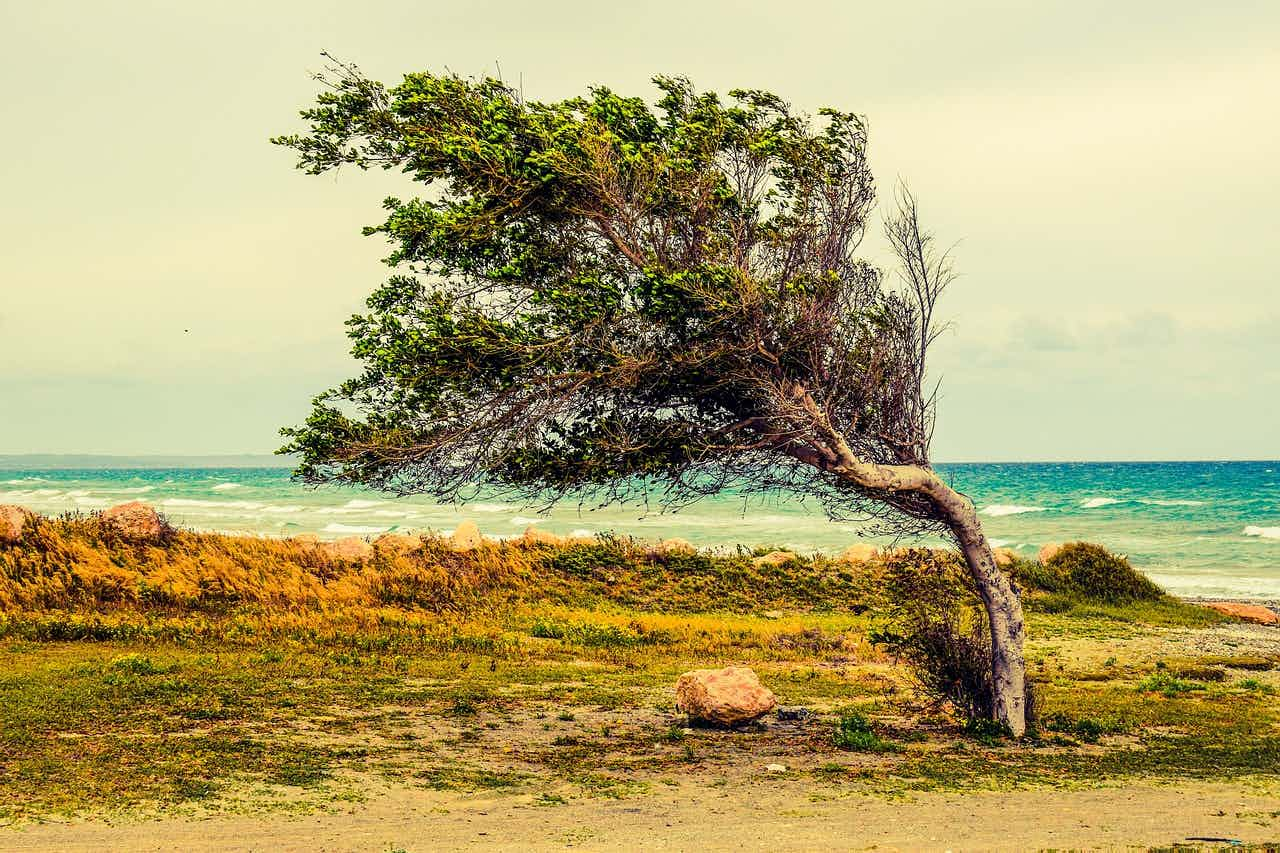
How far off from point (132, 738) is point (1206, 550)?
54.1m

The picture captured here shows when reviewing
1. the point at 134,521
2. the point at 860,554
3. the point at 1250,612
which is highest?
the point at 134,521

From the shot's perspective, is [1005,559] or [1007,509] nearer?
[1005,559]

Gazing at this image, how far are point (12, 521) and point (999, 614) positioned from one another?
2368 cm

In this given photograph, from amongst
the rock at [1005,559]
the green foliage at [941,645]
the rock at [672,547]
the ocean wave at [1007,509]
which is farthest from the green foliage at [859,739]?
the ocean wave at [1007,509]

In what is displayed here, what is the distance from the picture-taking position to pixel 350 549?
3181 cm

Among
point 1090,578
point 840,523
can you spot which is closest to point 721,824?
point 1090,578

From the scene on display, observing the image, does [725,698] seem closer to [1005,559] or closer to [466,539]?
[466,539]

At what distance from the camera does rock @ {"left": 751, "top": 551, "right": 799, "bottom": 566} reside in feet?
108

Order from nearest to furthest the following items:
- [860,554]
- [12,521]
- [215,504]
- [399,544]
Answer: [12,521]
[399,544]
[860,554]
[215,504]

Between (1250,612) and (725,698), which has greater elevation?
(725,698)

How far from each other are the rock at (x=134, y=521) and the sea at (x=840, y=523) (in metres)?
13.5

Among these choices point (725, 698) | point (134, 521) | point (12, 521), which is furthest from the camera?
point (134, 521)

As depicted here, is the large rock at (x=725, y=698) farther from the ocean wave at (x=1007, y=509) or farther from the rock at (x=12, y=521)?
the ocean wave at (x=1007, y=509)

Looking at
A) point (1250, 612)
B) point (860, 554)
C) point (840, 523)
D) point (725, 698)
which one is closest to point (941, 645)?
point (725, 698)
